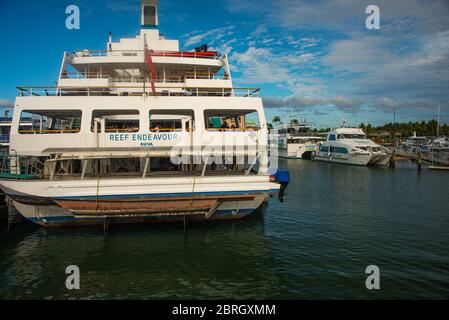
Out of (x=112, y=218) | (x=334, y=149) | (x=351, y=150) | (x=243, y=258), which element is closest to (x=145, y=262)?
(x=243, y=258)

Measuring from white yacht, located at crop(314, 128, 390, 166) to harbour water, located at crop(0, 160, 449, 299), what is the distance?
30.3m

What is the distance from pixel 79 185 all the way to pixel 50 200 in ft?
4.46

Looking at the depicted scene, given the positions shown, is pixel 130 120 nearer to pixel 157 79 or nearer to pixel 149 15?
pixel 157 79

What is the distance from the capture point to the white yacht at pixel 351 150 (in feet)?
150

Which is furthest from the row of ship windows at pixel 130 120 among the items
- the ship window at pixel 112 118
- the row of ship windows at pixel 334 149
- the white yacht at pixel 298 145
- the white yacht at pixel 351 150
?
the white yacht at pixel 298 145

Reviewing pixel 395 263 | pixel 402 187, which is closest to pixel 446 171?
pixel 402 187

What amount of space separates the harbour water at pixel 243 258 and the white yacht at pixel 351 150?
30.3 m

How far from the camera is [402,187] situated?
89.5 ft

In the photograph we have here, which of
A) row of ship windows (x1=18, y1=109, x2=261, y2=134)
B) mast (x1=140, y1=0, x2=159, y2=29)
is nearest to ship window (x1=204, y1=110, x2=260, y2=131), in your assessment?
row of ship windows (x1=18, y1=109, x2=261, y2=134)

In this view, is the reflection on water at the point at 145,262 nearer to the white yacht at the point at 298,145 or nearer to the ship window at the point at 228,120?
the ship window at the point at 228,120

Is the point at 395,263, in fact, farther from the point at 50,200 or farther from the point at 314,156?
the point at 314,156

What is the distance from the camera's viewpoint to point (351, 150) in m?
48.2

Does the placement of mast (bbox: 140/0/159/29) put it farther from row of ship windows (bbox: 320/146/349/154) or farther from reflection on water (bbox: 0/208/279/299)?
row of ship windows (bbox: 320/146/349/154)
